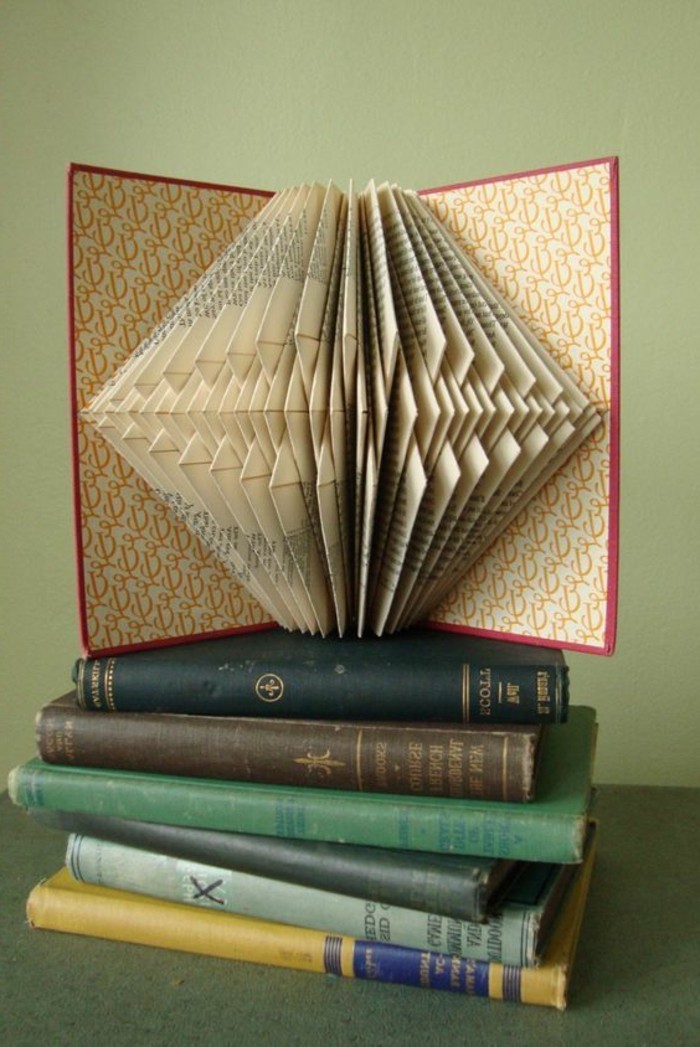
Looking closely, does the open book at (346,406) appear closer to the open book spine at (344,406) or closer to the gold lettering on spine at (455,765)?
the open book spine at (344,406)

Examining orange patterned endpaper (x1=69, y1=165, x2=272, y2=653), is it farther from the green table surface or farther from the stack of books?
the green table surface

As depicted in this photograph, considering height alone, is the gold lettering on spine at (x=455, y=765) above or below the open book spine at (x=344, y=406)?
below

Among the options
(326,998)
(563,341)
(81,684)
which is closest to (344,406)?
(563,341)

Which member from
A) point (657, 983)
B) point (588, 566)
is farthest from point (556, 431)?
point (657, 983)

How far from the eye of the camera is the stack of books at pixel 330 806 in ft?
2.10

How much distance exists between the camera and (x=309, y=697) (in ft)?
2.26

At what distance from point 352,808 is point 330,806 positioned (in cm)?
1

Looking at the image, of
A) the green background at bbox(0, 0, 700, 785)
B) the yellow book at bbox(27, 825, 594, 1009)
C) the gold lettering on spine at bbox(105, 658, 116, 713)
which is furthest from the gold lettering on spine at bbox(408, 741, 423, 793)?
the green background at bbox(0, 0, 700, 785)

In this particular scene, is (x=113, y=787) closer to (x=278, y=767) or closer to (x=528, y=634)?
(x=278, y=767)

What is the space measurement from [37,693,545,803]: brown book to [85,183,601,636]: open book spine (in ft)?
0.35

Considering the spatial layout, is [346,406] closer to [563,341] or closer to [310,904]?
[563,341]

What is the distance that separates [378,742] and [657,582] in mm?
538

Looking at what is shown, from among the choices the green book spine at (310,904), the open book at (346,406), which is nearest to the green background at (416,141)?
the open book at (346,406)

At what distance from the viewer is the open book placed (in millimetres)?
664
